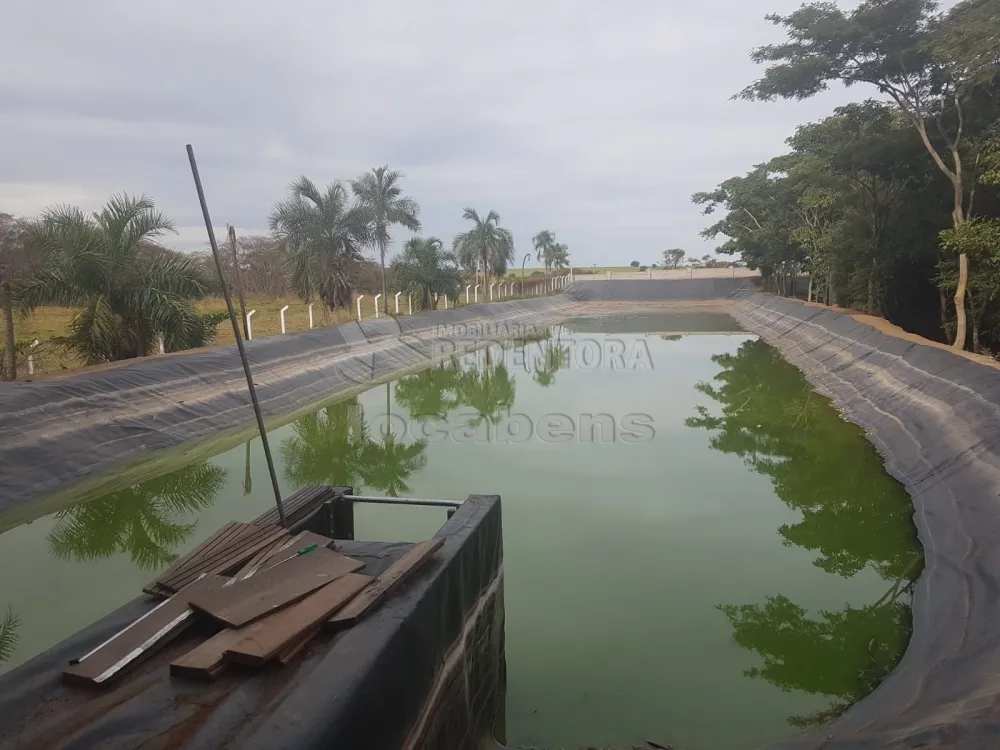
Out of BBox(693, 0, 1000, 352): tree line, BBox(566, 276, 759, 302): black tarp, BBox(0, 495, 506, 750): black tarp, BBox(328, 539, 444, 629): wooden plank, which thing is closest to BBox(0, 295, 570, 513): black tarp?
BBox(0, 495, 506, 750): black tarp

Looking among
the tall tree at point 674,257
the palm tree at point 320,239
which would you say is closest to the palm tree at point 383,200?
the palm tree at point 320,239

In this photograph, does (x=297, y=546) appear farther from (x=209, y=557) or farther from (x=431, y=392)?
(x=431, y=392)

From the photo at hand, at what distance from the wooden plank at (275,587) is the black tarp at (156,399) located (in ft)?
16.7

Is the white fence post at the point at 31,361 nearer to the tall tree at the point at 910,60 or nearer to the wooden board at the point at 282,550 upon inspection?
the wooden board at the point at 282,550

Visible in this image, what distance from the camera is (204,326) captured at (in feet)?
42.6

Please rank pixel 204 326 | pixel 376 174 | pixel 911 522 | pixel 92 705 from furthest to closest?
pixel 376 174 → pixel 204 326 → pixel 911 522 → pixel 92 705

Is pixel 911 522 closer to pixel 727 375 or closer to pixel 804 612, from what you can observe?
pixel 804 612

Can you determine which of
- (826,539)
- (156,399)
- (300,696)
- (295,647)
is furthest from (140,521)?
(826,539)

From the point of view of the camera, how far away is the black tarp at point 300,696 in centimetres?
201

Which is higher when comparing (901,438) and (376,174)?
(376,174)

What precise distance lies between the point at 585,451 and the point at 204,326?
861 centimetres

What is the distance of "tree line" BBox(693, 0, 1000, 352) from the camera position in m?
10.1

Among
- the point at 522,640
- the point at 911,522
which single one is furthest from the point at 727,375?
the point at 522,640

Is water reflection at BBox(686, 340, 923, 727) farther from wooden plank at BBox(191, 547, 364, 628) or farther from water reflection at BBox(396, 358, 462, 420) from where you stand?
water reflection at BBox(396, 358, 462, 420)
